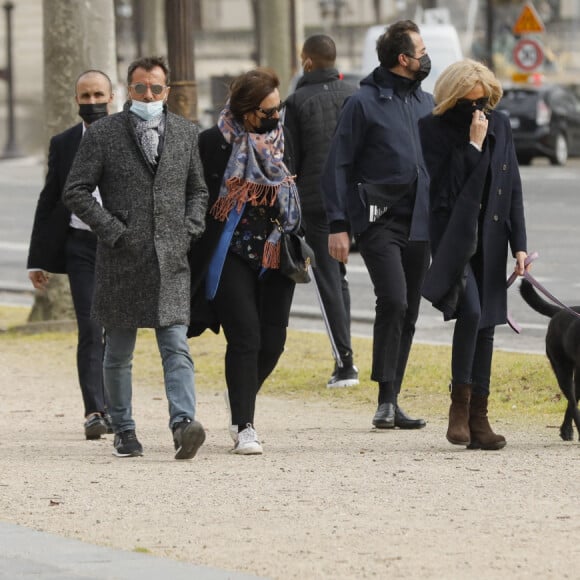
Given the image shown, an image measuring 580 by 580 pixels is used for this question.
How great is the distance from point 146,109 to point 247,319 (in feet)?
3.38

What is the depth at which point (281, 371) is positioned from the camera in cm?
1202

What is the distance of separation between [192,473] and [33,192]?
25.3 m

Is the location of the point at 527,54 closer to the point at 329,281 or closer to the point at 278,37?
the point at 278,37

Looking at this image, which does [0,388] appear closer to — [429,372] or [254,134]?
[429,372]

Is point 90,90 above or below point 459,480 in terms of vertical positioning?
above

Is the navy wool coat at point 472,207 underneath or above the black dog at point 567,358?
above

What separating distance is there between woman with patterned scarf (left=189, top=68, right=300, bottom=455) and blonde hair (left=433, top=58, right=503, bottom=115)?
73 cm

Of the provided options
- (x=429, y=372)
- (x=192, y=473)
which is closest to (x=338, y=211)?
(x=192, y=473)

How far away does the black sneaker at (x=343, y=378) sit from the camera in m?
11.2

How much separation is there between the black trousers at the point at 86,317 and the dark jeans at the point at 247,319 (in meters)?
1.05

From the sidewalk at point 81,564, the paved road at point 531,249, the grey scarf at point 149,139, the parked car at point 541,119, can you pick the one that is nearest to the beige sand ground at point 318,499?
the sidewalk at point 81,564

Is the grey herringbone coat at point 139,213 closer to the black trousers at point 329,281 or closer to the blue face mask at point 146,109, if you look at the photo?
the blue face mask at point 146,109

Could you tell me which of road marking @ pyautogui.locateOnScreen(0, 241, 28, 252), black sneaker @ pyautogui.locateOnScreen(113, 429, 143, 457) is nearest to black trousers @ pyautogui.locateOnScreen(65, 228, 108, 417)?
black sneaker @ pyautogui.locateOnScreen(113, 429, 143, 457)

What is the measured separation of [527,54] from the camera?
36000 millimetres
